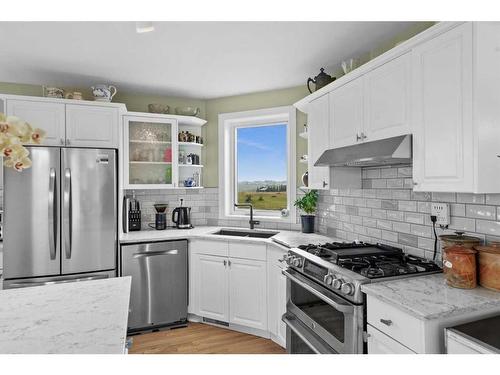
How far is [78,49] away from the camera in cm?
245

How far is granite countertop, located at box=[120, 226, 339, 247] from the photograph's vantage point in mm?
2693

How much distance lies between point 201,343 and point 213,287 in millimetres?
493

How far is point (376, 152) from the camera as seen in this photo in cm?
180

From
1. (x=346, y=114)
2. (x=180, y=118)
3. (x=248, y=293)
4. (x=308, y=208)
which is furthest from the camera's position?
(x=180, y=118)

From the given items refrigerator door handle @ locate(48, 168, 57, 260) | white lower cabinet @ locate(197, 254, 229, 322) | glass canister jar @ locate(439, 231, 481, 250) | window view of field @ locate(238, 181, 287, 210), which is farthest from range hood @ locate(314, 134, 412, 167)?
refrigerator door handle @ locate(48, 168, 57, 260)

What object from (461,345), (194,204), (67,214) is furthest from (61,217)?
(461,345)

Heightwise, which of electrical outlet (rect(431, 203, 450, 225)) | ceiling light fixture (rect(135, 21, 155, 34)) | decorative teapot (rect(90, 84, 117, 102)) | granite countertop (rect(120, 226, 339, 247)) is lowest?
granite countertop (rect(120, 226, 339, 247))

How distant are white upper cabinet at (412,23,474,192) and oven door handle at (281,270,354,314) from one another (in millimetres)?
729

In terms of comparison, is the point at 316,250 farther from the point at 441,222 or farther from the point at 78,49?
the point at 78,49

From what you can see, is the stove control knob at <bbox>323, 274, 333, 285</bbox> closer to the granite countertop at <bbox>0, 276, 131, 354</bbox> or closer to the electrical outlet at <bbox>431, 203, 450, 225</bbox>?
the electrical outlet at <bbox>431, 203, 450, 225</bbox>

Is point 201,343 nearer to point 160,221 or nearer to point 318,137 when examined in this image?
point 160,221

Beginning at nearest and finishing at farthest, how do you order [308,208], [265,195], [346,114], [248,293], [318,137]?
1. [346,114]
2. [318,137]
3. [248,293]
4. [308,208]
5. [265,195]
